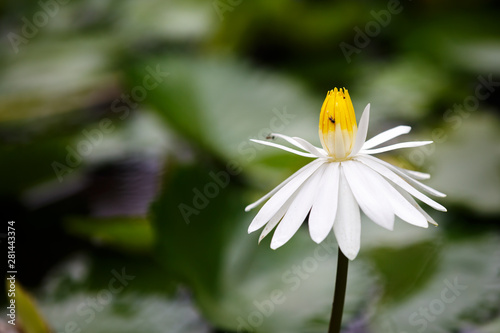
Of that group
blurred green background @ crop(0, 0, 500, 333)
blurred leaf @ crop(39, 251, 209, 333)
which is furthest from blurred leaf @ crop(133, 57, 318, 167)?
blurred leaf @ crop(39, 251, 209, 333)

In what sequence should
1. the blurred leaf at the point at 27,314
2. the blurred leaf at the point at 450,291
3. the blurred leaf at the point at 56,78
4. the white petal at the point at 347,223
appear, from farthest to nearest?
1. the blurred leaf at the point at 56,78
2. the blurred leaf at the point at 450,291
3. the blurred leaf at the point at 27,314
4. the white petal at the point at 347,223

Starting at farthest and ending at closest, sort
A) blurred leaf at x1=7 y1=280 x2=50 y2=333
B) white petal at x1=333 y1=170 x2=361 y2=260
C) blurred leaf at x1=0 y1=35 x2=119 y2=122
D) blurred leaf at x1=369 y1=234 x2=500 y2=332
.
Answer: blurred leaf at x1=0 y1=35 x2=119 y2=122 → blurred leaf at x1=369 y1=234 x2=500 y2=332 → blurred leaf at x1=7 y1=280 x2=50 y2=333 → white petal at x1=333 y1=170 x2=361 y2=260

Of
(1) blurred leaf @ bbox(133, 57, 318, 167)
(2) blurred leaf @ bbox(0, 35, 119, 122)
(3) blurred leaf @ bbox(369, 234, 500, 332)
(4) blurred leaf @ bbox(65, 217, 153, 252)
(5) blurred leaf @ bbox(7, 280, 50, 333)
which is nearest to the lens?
(5) blurred leaf @ bbox(7, 280, 50, 333)

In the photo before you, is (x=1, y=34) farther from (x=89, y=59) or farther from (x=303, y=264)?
(x=303, y=264)

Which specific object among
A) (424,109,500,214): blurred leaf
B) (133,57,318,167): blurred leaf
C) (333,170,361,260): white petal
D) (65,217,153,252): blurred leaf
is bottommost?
(333,170,361,260): white petal

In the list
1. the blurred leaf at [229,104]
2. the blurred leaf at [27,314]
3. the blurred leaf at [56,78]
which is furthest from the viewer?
the blurred leaf at [56,78]

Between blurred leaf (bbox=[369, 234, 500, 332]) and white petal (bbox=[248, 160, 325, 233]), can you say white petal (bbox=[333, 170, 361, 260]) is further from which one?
blurred leaf (bbox=[369, 234, 500, 332])

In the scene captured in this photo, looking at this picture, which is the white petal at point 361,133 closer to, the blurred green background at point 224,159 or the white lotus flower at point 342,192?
the white lotus flower at point 342,192

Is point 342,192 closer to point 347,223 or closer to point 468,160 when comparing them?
point 347,223

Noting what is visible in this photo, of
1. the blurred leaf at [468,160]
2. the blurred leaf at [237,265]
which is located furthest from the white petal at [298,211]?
the blurred leaf at [468,160]

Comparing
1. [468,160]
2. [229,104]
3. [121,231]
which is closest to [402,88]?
[468,160]

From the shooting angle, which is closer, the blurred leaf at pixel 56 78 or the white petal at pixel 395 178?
the white petal at pixel 395 178
